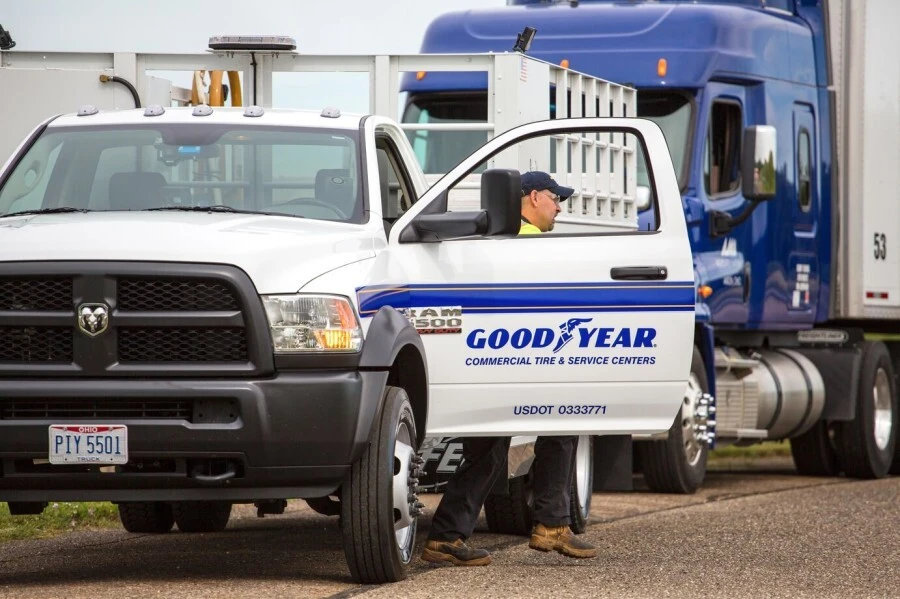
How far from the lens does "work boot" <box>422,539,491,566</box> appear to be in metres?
8.52

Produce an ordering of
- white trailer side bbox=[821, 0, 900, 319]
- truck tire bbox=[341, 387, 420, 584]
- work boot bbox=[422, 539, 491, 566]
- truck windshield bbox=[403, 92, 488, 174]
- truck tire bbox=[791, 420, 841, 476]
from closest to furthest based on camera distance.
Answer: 1. truck tire bbox=[341, 387, 420, 584]
2. work boot bbox=[422, 539, 491, 566]
3. truck windshield bbox=[403, 92, 488, 174]
4. white trailer side bbox=[821, 0, 900, 319]
5. truck tire bbox=[791, 420, 841, 476]

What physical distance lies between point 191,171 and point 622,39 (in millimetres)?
5698

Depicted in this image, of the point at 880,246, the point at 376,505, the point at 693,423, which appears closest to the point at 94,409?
the point at 376,505

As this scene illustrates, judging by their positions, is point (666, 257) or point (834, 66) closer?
point (666, 257)

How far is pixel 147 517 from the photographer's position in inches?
406

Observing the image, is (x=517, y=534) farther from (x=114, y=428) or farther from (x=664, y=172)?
(x=114, y=428)

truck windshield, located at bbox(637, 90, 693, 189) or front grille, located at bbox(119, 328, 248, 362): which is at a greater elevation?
truck windshield, located at bbox(637, 90, 693, 189)

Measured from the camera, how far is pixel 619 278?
8.32 meters

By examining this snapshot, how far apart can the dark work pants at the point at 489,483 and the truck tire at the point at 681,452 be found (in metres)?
4.27

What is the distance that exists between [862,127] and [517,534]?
6762 millimetres

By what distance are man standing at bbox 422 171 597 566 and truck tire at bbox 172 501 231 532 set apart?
1.86 m

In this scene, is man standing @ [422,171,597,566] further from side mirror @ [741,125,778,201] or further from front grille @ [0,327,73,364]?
side mirror @ [741,125,778,201]

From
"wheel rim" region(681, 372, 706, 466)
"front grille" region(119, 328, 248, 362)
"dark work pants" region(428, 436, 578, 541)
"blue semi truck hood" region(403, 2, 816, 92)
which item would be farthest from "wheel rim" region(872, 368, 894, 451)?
"front grille" region(119, 328, 248, 362)

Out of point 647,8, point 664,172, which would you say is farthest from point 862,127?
point 664,172
